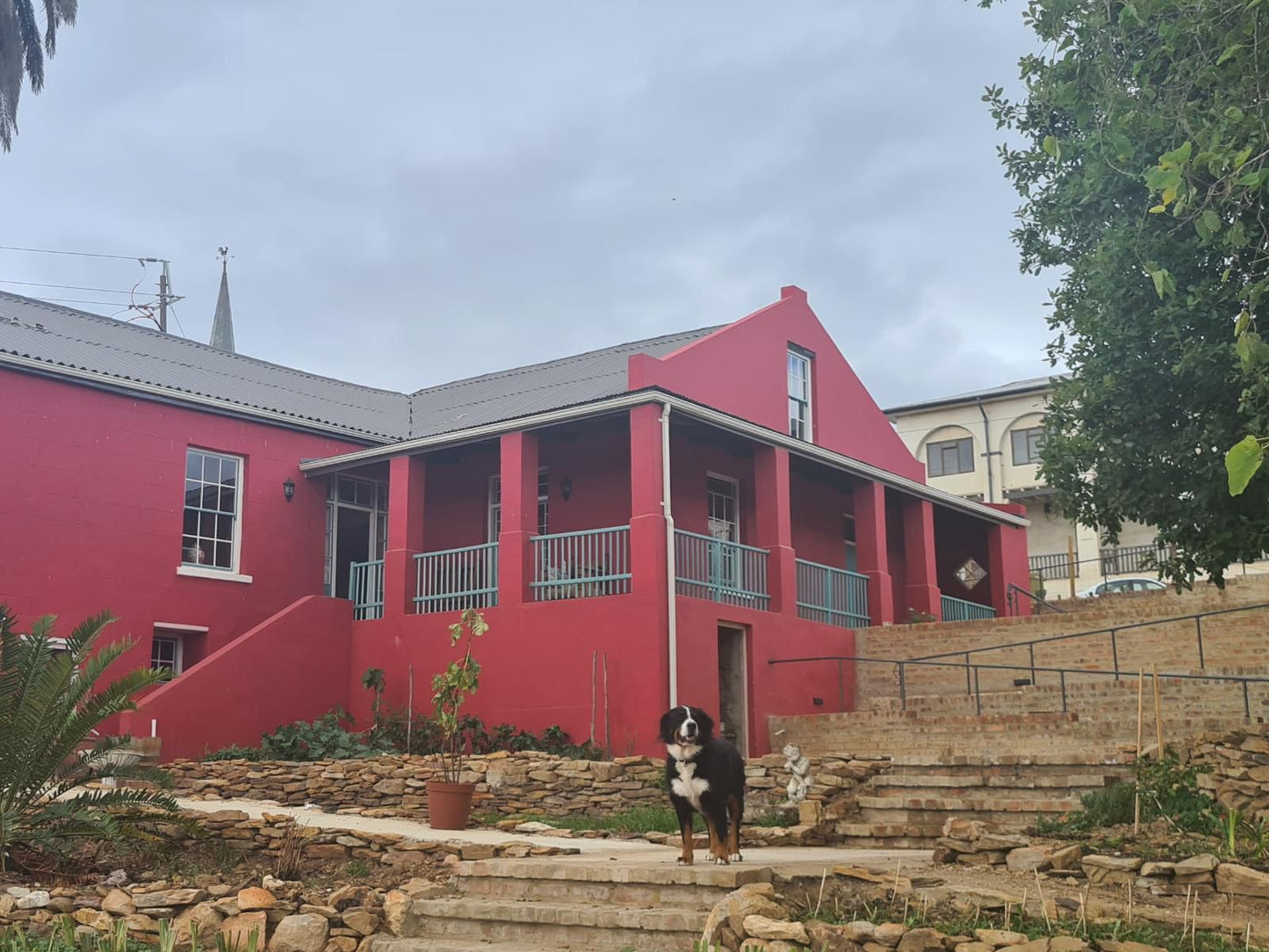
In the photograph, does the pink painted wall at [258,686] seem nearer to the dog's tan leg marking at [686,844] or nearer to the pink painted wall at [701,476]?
the pink painted wall at [701,476]

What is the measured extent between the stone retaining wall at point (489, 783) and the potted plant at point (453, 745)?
1.27ft

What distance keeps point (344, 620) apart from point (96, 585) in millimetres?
3135

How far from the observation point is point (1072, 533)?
36250 millimetres

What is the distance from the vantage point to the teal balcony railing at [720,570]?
15844 mm

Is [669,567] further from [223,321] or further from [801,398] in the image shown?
[223,321]

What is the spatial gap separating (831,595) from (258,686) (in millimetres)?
7619

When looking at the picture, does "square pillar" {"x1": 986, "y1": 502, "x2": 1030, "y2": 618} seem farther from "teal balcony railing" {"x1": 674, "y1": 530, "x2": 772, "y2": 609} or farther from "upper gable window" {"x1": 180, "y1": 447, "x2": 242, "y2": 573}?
"upper gable window" {"x1": 180, "y1": 447, "x2": 242, "y2": 573}

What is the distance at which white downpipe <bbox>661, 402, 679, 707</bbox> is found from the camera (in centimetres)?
1448

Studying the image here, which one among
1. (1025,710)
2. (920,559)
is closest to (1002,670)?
(1025,710)

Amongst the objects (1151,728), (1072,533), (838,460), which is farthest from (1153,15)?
(1072,533)

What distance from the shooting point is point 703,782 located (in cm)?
841

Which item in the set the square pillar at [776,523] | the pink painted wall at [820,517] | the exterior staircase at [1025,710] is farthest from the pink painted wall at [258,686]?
the pink painted wall at [820,517]

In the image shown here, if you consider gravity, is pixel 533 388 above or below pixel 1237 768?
above

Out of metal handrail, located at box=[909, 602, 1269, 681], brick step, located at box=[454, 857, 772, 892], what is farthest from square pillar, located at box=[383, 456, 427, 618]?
brick step, located at box=[454, 857, 772, 892]
